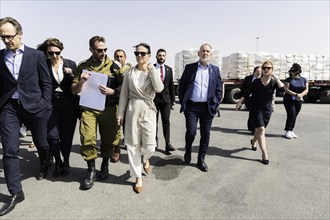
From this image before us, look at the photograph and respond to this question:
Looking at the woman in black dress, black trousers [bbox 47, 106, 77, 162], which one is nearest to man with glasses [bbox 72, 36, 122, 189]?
black trousers [bbox 47, 106, 77, 162]

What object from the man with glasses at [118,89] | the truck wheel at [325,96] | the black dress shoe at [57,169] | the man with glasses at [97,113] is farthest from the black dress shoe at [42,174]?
the truck wheel at [325,96]

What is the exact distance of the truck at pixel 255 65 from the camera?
1283cm

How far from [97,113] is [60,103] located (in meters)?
0.60

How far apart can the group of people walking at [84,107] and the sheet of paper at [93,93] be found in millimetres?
53

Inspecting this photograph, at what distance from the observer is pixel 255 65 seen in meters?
13.0

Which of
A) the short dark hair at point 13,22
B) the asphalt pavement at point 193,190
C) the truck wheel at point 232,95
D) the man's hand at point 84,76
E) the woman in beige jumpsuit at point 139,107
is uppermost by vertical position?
the short dark hair at point 13,22

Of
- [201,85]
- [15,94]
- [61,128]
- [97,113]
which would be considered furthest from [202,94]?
[15,94]

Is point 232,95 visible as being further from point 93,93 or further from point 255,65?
point 93,93

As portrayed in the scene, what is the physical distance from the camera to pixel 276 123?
8094 millimetres

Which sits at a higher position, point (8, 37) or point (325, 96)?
point (8, 37)

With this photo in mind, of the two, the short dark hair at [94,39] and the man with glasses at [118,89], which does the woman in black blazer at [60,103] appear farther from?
the man with glasses at [118,89]

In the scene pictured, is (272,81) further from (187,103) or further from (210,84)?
(187,103)

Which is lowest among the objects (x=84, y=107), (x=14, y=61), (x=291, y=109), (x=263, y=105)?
(x=291, y=109)

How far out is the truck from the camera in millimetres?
12828
